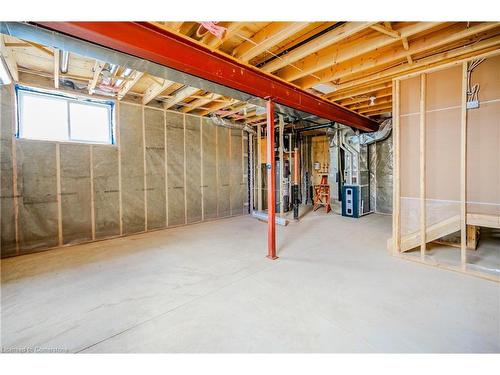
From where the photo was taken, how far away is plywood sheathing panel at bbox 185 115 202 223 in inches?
209

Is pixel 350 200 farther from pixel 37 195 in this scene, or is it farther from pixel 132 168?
pixel 37 195

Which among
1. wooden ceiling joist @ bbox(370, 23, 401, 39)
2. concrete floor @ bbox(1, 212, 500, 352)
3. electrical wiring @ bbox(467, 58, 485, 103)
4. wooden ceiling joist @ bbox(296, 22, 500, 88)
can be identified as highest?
wooden ceiling joist @ bbox(296, 22, 500, 88)

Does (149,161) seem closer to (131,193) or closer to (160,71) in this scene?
(131,193)

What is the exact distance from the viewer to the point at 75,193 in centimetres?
387

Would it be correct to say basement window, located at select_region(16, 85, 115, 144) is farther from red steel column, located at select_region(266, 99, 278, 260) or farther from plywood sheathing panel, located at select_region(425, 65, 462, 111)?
plywood sheathing panel, located at select_region(425, 65, 462, 111)

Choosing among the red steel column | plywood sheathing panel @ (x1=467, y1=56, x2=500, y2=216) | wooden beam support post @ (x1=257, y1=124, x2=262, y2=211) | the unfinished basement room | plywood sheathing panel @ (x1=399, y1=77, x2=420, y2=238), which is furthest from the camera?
wooden beam support post @ (x1=257, y1=124, x2=262, y2=211)

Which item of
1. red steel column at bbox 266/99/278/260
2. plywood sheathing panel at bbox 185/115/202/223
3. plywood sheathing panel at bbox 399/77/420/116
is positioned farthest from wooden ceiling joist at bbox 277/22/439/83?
plywood sheathing panel at bbox 185/115/202/223

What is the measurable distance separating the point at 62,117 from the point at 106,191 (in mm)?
1437

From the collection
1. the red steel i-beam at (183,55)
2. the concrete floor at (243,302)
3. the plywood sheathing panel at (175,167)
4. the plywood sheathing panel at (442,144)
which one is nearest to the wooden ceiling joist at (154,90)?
the plywood sheathing panel at (175,167)

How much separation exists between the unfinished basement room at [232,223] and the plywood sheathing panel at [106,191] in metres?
0.02

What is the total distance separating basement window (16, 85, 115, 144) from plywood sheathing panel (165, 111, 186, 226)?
1.14 meters

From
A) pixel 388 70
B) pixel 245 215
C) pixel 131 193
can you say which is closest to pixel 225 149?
pixel 245 215

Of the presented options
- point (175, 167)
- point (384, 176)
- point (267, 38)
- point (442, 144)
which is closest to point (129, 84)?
point (175, 167)

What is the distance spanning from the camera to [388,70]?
320 cm
